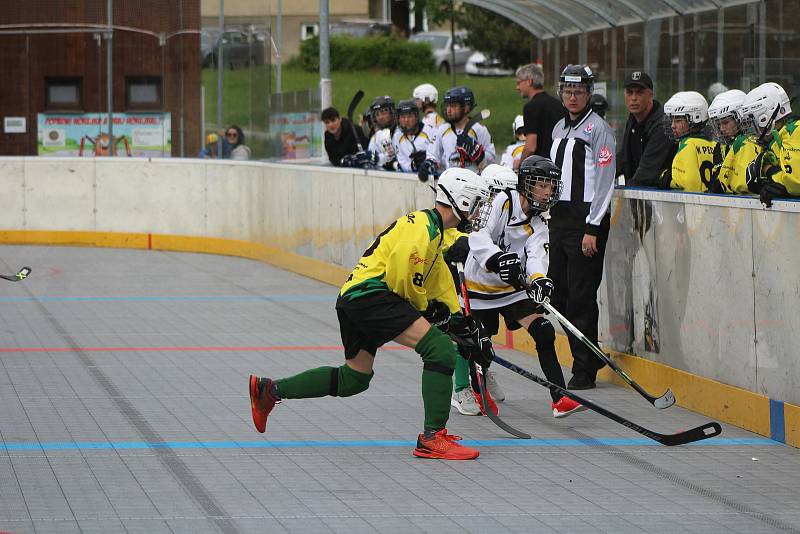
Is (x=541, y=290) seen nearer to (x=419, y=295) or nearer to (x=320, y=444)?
(x=419, y=295)

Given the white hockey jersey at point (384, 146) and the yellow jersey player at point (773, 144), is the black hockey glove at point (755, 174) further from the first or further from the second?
the white hockey jersey at point (384, 146)

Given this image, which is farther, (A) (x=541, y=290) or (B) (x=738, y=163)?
(B) (x=738, y=163)

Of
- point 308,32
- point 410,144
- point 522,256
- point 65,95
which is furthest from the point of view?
point 308,32

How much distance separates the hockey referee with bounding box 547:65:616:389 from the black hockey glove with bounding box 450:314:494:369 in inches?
68.9

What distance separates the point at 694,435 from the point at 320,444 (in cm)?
201

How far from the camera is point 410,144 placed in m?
14.5

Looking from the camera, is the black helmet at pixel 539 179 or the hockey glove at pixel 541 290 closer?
the hockey glove at pixel 541 290

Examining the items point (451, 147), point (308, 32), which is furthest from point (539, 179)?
point (308, 32)

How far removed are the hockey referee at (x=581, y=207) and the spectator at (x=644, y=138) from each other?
15.8 inches

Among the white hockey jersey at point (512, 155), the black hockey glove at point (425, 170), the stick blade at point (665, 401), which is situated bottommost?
the stick blade at point (665, 401)

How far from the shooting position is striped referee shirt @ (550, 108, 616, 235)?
9562mm

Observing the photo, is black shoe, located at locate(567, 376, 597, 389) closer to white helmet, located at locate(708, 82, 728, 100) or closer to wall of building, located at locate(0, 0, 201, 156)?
white helmet, located at locate(708, 82, 728, 100)

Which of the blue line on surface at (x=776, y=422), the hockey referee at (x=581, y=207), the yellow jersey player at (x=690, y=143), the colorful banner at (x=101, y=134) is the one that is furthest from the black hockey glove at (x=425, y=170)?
the colorful banner at (x=101, y=134)

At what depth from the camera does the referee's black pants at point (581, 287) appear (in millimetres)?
9758
